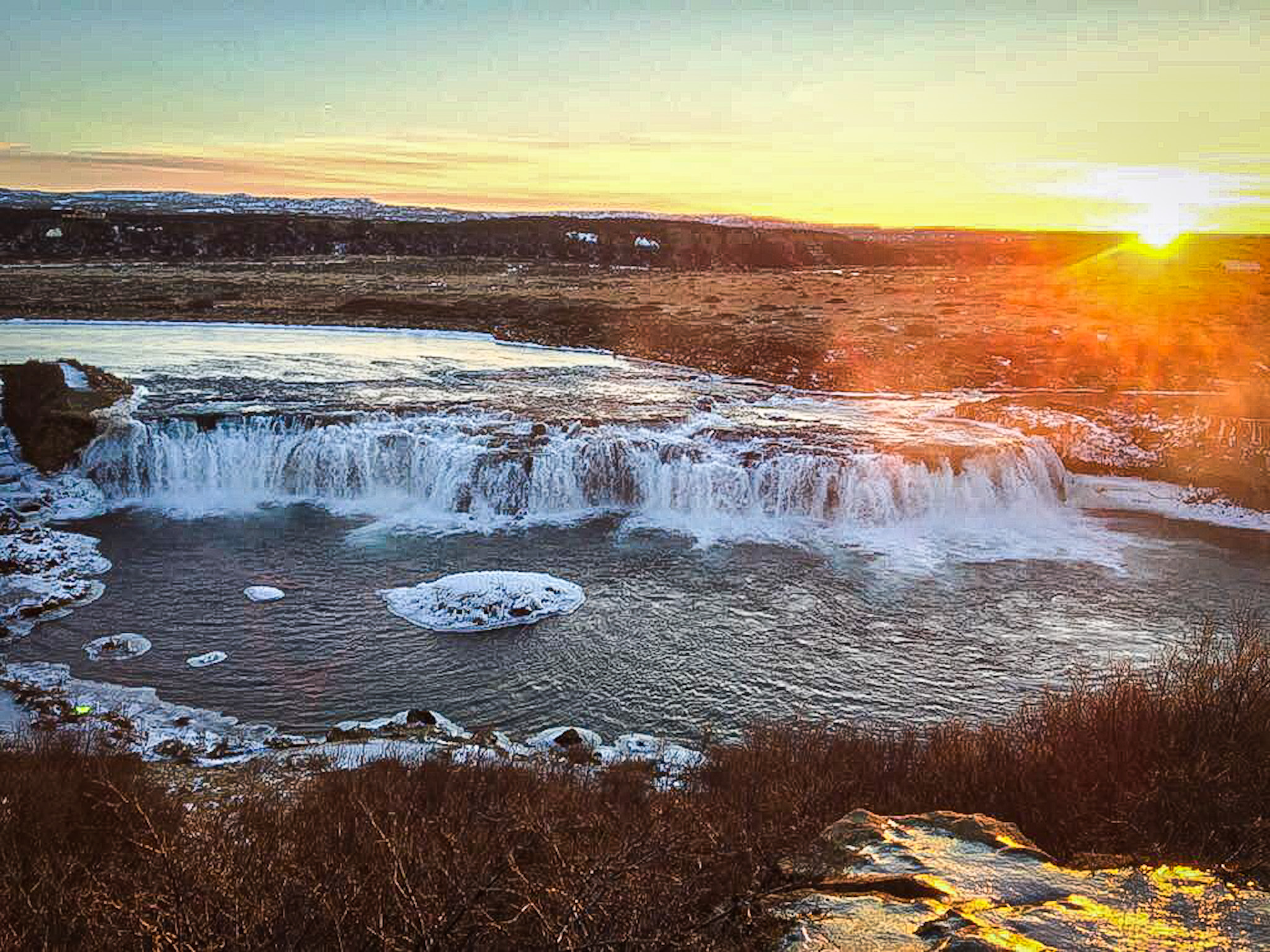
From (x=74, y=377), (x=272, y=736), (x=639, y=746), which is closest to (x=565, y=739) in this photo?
(x=639, y=746)

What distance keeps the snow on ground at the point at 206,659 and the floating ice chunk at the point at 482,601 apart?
122 inches

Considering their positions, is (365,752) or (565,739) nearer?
(365,752)

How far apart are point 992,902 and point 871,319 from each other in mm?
48184

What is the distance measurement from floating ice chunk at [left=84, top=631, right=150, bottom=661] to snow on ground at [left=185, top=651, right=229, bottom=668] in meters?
0.96

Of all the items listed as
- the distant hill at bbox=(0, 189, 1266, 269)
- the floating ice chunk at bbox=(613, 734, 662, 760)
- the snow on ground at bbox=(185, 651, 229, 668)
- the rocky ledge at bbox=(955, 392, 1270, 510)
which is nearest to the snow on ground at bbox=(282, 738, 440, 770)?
the floating ice chunk at bbox=(613, 734, 662, 760)

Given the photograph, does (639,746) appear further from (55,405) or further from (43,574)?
(55,405)

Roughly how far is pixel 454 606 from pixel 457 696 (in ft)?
10.0

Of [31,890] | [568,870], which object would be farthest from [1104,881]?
[31,890]

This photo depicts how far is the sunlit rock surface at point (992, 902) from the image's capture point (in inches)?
214

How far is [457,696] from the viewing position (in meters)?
14.3

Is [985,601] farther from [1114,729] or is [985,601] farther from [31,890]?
[31,890]

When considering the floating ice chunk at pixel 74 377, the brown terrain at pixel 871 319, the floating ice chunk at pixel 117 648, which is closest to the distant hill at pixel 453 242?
the brown terrain at pixel 871 319

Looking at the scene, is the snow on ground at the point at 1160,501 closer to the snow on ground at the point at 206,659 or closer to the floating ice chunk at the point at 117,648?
the snow on ground at the point at 206,659

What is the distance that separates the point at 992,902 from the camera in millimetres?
6043
